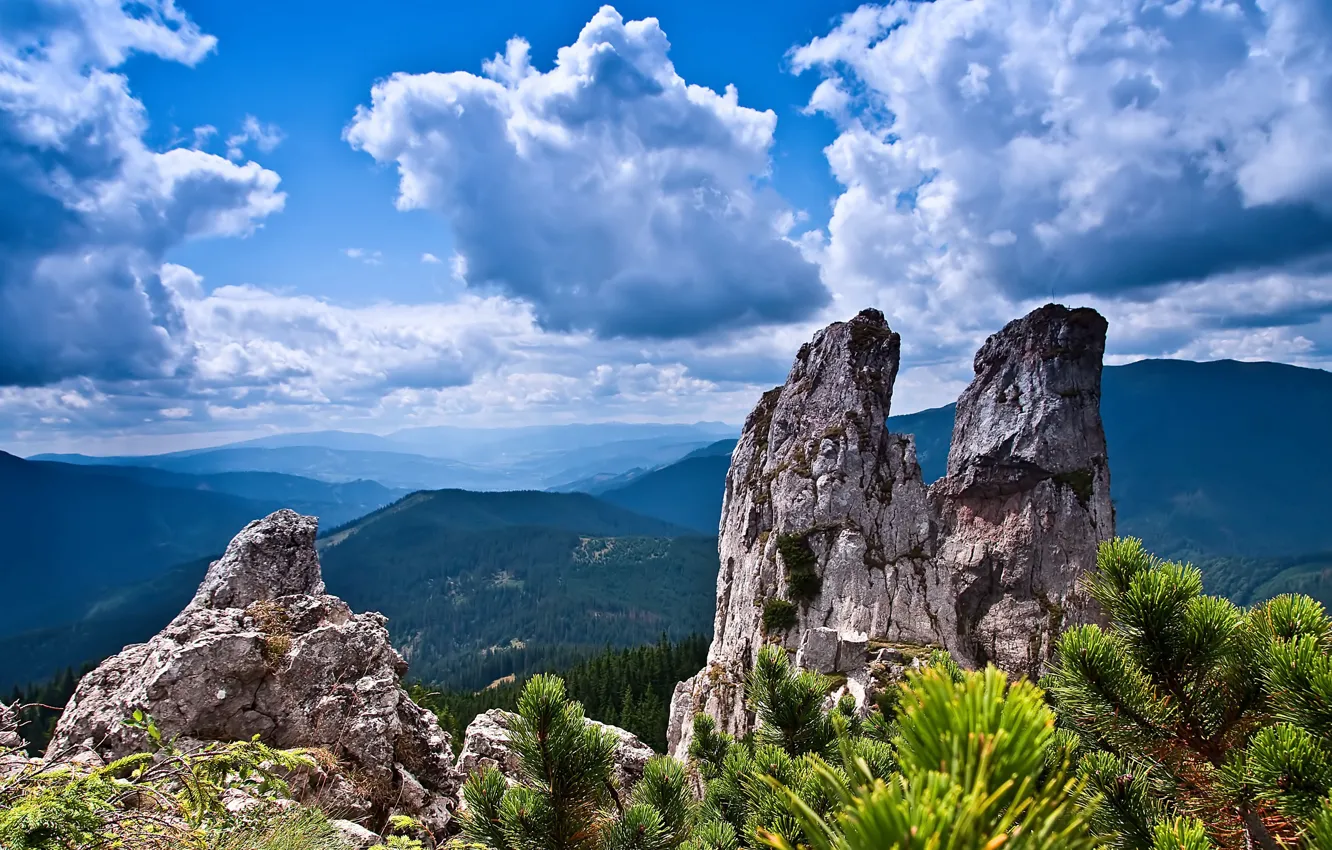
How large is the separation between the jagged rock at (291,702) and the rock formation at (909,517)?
88.4 ft

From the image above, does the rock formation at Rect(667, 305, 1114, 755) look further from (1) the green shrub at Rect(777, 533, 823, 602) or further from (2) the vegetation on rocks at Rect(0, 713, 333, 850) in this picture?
(2) the vegetation on rocks at Rect(0, 713, 333, 850)

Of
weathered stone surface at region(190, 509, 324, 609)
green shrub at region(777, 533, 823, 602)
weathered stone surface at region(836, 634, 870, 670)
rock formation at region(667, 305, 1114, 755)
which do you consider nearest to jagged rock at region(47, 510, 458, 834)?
weathered stone surface at region(190, 509, 324, 609)

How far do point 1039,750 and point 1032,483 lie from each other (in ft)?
161

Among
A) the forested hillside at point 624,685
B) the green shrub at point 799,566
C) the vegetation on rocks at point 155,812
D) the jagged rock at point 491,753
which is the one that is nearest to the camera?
the vegetation on rocks at point 155,812

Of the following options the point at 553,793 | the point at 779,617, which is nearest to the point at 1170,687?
the point at 553,793

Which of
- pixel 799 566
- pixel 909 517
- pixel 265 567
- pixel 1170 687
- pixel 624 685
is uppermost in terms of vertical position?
pixel 1170 687

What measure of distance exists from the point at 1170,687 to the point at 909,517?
137 feet

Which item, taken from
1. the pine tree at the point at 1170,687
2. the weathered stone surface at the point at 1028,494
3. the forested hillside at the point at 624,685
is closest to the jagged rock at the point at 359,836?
the pine tree at the point at 1170,687

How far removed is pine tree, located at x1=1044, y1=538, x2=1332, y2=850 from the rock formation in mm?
33485

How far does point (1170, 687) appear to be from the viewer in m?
4.14

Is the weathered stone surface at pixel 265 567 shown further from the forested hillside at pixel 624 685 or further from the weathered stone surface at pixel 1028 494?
the forested hillside at pixel 624 685

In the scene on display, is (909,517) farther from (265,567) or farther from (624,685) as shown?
(624,685)

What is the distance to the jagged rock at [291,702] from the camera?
1063 cm

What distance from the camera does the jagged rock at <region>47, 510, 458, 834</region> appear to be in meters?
10.6
